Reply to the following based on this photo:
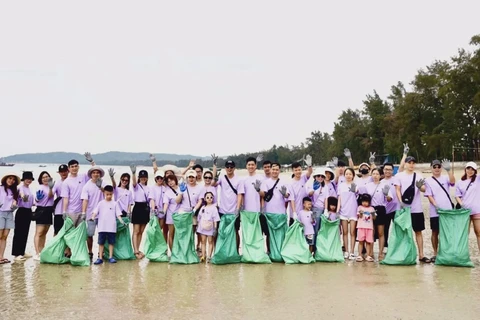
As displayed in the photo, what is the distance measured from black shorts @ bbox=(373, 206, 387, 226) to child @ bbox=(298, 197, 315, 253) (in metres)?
1.20

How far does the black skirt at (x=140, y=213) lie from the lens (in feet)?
29.4

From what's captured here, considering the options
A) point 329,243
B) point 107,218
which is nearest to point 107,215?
point 107,218

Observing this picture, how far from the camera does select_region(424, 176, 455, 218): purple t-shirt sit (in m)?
8.31

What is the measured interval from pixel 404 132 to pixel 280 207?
1924 inches

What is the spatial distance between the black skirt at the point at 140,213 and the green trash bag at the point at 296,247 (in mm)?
2734

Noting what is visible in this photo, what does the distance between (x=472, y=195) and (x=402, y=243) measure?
151cm

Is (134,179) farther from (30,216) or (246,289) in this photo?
(246,289)

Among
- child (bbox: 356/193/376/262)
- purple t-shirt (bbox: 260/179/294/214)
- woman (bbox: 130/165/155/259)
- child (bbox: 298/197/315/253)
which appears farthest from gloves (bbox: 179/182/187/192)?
child (bbox: 356/193/376/262)

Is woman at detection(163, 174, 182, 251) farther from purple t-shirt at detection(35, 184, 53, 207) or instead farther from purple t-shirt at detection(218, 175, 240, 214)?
purple t-shirt at detection(35, 184, 53, 207)

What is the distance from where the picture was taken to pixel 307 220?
8719mm

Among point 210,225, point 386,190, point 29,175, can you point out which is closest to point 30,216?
point 29,175

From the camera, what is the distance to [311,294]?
6.32 metres

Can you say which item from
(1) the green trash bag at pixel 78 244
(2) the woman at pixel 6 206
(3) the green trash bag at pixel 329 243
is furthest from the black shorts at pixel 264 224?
(2) the woman at pixel 6 206

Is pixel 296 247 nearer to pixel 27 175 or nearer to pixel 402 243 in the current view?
pixel 402 243
